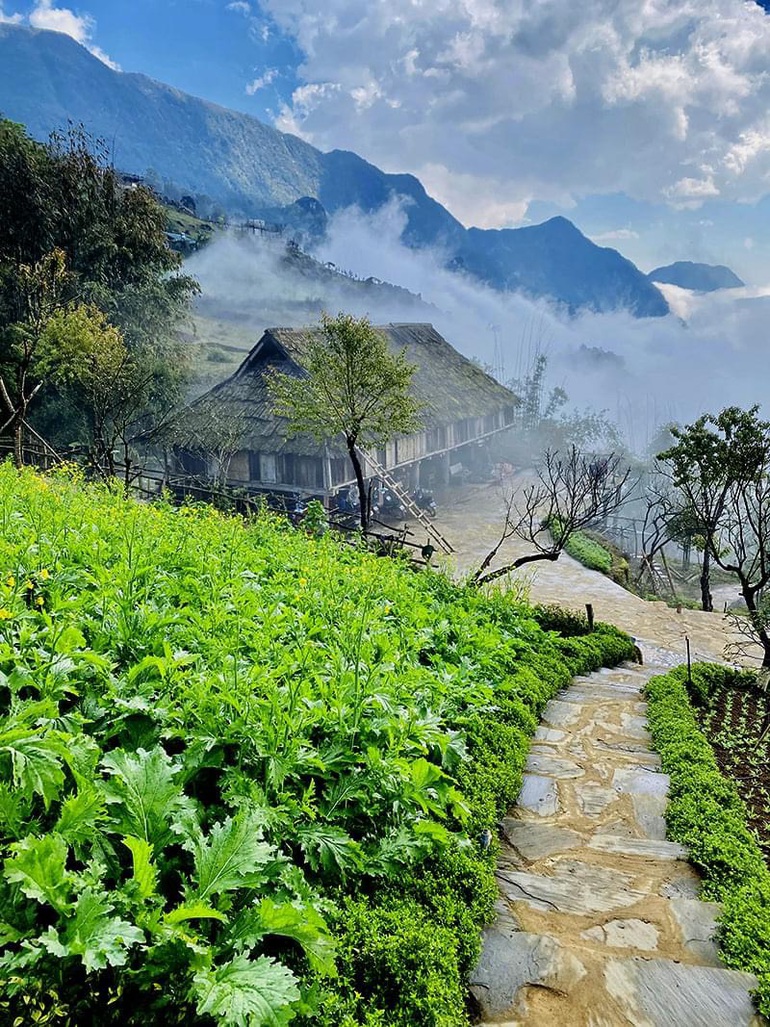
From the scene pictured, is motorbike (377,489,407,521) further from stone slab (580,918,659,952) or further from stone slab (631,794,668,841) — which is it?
stone slab (580,918,659,952)

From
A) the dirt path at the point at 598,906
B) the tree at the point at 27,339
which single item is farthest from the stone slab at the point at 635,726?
the tree at the point at 27,339

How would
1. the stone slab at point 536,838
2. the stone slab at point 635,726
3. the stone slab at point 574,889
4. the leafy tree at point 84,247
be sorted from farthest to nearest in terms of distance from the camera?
the leafy tree at point 84,247
the stone slab at point 635,726
the stone slab at point 536,838
the stone slab at point 574,889

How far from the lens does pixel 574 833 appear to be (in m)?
3.91

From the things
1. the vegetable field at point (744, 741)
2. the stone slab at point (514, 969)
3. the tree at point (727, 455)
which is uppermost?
the tree at point (727, 455)

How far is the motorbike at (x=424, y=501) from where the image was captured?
26562mm

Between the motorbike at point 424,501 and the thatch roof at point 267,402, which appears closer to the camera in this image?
the thatch roof at point 267,402

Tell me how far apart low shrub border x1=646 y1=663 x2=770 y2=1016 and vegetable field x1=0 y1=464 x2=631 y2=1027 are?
44.0 inches

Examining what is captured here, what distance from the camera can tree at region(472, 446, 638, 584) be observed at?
1214 centimetres

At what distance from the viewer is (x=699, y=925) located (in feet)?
10.1

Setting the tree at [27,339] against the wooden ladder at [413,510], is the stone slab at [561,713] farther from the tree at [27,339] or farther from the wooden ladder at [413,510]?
the wooden ladder at [413,510]

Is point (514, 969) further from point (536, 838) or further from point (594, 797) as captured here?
point (594, 797)

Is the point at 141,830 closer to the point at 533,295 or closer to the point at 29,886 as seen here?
the point at 29,886

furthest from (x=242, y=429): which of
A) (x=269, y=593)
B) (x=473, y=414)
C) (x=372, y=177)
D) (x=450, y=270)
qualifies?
(x=372, y=177)

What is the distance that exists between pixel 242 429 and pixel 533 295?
388ft
